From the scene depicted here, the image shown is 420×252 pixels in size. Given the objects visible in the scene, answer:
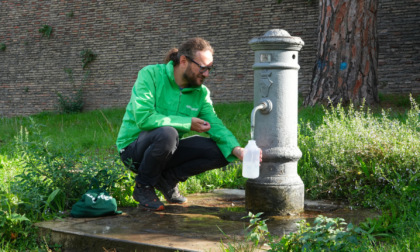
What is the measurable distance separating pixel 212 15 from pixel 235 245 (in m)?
10.6

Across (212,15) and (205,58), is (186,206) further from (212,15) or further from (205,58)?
(212,15)

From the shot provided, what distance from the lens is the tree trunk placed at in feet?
24.6

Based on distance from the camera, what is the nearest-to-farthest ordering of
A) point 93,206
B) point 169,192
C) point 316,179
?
point 93,206 → point 169,192 → point 316,179

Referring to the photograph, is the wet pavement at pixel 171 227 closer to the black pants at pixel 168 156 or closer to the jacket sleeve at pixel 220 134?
the black pants at pixel 168 156

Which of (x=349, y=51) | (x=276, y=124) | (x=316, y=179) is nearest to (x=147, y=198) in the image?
(x=276, y=124)

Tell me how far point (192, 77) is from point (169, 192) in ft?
3.05

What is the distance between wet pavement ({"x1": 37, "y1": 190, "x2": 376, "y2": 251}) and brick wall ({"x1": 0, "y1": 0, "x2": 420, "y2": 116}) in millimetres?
7363

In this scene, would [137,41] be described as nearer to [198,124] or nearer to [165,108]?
[165,108]

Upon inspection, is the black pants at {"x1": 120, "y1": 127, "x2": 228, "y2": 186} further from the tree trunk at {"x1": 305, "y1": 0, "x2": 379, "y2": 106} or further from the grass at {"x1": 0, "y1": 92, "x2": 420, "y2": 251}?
the tree trunk at {"x1": 305, "y1": 0, "x2": 379, "y2": 106}

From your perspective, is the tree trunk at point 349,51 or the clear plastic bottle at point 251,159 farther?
the tree trunk at point 349,51

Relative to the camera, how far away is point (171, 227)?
10.2 feet

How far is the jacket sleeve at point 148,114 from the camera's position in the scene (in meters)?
3.52

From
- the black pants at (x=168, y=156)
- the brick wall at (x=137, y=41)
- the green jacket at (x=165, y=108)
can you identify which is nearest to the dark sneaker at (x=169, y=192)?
the black pants at (x=168, y=156)

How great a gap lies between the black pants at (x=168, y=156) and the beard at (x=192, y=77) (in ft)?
1.34
